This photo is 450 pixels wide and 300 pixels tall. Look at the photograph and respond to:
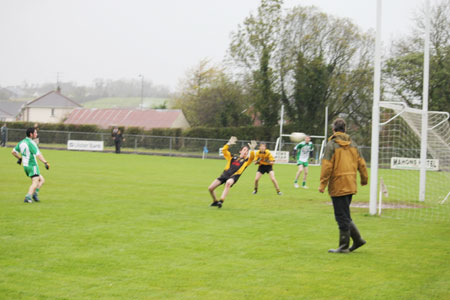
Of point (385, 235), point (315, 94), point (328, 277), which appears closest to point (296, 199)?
point (385, 235)

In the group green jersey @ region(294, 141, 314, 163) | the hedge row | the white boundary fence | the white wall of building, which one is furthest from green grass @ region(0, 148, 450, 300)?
the white wall of building

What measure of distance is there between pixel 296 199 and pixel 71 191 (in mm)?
6973

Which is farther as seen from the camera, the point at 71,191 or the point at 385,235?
the point at 71,191

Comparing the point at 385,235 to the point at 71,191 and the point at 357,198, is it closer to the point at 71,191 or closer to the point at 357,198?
the point at 357,198

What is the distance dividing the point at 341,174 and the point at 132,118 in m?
67.4

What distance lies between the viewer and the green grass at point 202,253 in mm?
5984

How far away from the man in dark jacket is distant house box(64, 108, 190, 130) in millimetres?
60893

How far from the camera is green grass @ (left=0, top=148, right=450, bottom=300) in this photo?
5984 millimetres

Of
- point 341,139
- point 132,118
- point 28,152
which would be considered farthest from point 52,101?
point 341,139

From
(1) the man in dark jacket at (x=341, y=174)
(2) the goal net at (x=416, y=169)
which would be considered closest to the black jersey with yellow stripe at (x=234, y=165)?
(2) the goal net at (x=416, y=169)

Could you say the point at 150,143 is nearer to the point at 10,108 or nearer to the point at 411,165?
the point at 411,165

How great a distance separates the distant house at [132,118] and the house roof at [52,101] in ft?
51.5

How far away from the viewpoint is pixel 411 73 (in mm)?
43406

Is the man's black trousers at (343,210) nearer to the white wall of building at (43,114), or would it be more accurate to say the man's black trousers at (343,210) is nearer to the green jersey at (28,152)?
the green jersey at (28,152)
